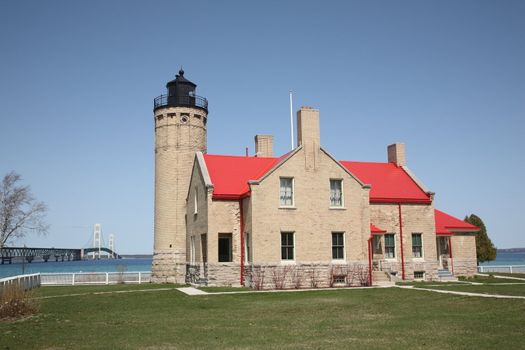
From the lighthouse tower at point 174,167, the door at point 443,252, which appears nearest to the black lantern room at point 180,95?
the lighthouse tower at point 174,167

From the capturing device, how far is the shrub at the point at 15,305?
1765cm

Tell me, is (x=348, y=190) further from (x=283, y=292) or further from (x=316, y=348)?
(x=316, y=348)

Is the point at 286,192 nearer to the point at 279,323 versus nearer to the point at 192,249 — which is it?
the point at 192,249

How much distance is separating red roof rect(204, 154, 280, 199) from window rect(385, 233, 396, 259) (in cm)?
875

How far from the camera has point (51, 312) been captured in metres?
19.2

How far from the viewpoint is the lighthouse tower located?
35.6 m

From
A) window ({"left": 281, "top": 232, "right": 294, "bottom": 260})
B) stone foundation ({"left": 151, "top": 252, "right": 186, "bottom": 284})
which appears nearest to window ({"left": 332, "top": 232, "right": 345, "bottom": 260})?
window ({"left": 281, "top": 232, "right": 294, "bottom": 260})

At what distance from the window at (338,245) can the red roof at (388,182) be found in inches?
158

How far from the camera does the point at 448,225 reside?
117 feet

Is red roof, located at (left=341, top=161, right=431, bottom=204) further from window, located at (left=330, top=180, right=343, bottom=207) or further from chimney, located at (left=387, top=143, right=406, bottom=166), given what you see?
window, located at (left=330, top=180, right=343, bottom=207)

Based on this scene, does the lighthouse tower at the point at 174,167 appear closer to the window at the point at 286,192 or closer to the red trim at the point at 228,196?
the red trim at the point at 228,196

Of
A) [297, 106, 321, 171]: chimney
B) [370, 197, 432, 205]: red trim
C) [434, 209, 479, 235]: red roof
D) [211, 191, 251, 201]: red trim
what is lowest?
[434, 209, 479, 235]: red roof

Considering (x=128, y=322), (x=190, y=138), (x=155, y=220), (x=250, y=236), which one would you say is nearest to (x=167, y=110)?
(x=190, y=138)

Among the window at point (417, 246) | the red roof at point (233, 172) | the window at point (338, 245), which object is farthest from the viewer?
the window at point (417, 246)
